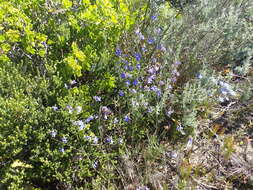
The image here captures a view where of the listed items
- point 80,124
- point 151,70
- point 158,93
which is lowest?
point 80,124

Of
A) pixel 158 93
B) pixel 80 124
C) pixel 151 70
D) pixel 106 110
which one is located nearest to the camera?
pixel 80 124

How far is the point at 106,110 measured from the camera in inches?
82.9

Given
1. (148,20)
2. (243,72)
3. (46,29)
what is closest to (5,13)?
(46,29)

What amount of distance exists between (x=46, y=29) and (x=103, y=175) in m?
1.46

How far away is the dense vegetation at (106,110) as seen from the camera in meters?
1.97

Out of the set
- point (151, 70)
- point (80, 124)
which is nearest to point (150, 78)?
point (151, 70)

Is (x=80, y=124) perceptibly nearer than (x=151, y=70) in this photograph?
Yes

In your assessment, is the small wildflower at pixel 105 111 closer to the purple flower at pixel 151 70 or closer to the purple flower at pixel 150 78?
the purple flower at pixel 150 78

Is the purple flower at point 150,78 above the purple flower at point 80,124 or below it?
above

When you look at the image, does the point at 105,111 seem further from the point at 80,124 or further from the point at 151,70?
the point at 151,70

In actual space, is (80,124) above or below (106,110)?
below

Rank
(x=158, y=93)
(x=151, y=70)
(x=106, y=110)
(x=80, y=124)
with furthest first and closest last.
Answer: (x=151, y=70) → (x=158, y=93) → (x=106, y=110) → (x=80, y=124)

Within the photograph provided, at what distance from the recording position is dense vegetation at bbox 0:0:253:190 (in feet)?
6.46

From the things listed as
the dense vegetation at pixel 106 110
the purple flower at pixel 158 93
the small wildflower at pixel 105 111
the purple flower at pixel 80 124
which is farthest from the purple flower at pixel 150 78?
the purple flower at pixel 80 124
